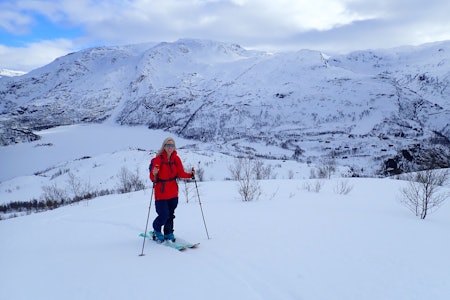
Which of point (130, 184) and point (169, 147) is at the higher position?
point (169, 147)

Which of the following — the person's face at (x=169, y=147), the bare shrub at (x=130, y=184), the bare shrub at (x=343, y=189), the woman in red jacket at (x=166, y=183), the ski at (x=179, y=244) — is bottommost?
the bare shrub at (x=130, y=184)

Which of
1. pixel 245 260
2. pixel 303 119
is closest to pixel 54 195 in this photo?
pixel 245 260

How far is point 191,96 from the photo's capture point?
19100 cm

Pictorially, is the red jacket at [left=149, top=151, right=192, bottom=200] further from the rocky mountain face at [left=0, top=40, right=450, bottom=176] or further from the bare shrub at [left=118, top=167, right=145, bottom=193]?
the rocky mountain face at [left=0, top=40, right=450, bottom=176]

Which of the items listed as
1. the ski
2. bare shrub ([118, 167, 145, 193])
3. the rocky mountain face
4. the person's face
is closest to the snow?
the ski

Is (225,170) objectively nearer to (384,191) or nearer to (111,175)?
(111,175)

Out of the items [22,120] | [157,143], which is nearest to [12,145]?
[157,143]

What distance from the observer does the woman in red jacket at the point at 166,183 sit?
6.18 metres

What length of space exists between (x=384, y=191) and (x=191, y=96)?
599 ft

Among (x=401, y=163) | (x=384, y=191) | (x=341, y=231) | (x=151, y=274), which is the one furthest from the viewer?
(x=401, y=163)

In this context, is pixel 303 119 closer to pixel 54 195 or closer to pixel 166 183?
pixel 54 195

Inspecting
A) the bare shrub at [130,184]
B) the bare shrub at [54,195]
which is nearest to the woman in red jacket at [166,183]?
the bare shrub at [130,184]

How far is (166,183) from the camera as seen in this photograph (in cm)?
620

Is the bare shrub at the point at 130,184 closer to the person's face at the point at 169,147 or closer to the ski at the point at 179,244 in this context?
the ski at the point at 179,244
